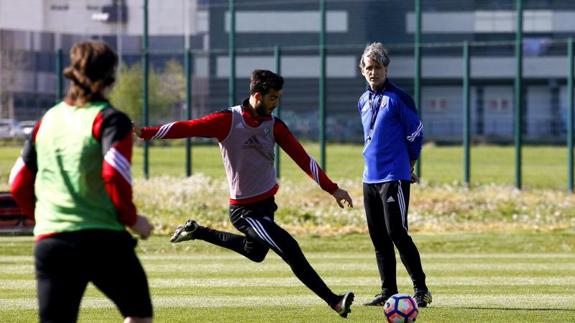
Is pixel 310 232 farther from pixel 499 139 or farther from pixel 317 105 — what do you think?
pixel 499 139

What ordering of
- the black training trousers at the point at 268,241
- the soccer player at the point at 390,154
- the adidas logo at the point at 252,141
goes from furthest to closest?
the soccer player at the point at 390,154 → the adidas logo at the point at 252,141 → the black training trousers at the point at 268,241

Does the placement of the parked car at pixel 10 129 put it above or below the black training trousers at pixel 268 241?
below

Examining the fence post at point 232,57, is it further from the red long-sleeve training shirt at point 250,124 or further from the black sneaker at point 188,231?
the red long-sleeve training shirt at point 250,124

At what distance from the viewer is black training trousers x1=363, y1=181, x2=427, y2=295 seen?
404 inches

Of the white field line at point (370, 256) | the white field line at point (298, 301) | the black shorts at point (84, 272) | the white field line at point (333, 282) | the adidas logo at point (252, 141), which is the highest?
the adidas logo at point (252, 141)

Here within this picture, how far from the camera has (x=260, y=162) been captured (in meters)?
9.69

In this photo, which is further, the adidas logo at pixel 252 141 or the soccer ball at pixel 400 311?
the adidas logo at pixel 252 141

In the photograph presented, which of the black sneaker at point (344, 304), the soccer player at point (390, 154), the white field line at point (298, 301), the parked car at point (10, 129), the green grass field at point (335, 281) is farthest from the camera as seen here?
the parked car at point (10, 129)

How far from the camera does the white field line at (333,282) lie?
493 inches

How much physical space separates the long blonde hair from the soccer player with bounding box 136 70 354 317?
9.89ft

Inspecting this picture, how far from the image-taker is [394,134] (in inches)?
405

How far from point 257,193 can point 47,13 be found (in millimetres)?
20286

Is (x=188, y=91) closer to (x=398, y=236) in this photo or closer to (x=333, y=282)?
(x=333, y=282)

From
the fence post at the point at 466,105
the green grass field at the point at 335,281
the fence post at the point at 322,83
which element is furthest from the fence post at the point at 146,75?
the green grass field at the point at 335,281
